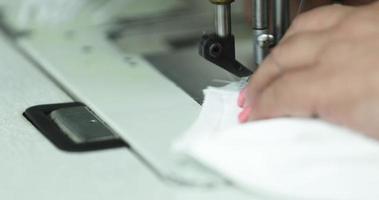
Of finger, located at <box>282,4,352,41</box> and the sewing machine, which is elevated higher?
finger, located at <box>282,4,352,41</box>

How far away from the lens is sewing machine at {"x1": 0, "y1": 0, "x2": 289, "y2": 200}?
87 cm

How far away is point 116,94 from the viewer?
1.13 m

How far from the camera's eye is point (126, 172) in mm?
894

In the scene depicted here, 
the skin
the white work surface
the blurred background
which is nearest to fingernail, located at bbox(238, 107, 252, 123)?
the skin

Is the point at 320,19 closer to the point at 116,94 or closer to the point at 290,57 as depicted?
the point at 290,57

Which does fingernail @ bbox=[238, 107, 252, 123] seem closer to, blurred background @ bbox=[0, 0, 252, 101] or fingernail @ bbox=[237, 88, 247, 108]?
fingernail @ bbox=[237, 88, 247, 108]

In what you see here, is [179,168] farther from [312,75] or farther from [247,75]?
[247,75]

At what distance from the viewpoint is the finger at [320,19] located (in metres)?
0.96

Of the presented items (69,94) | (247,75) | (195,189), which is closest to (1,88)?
(69,94)

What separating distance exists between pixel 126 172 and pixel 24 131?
0.59 feet

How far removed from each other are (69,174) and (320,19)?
0.32 meters

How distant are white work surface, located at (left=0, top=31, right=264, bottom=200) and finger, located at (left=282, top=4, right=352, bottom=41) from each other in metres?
0.23

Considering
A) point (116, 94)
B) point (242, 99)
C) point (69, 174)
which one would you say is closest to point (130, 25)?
point (116, 94)

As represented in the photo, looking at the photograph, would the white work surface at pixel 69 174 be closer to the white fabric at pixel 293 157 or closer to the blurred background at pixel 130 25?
the white fabric at pixel 293 157
